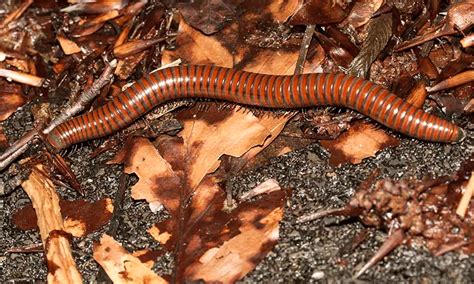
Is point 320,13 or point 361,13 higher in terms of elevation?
point 320,13

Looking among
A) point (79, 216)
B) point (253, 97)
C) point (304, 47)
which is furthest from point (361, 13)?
point (79, 216)

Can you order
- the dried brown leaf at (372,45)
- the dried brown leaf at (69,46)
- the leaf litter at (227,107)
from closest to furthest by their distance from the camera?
the leaf litter at (227,107), the dried brown leaf at (372,45), the dried brown leaf at (69,46)

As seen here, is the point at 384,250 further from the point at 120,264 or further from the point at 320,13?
the point at 320,13

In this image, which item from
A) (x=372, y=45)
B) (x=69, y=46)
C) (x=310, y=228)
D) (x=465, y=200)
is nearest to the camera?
(x=465, y=200)

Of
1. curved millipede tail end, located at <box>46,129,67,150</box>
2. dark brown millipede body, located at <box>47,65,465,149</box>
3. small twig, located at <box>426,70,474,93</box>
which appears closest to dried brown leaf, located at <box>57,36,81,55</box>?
dark brown millipede body, located at <box>47,65,465,149</box>

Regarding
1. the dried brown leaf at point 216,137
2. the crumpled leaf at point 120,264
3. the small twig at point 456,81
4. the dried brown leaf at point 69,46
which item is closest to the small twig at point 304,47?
the dried brown leaf at point 216,137

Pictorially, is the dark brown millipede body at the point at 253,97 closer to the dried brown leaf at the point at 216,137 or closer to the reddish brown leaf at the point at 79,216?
the dried brown leaf at the point at 216,137

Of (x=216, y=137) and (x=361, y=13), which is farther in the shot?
(x=361, y=13)
